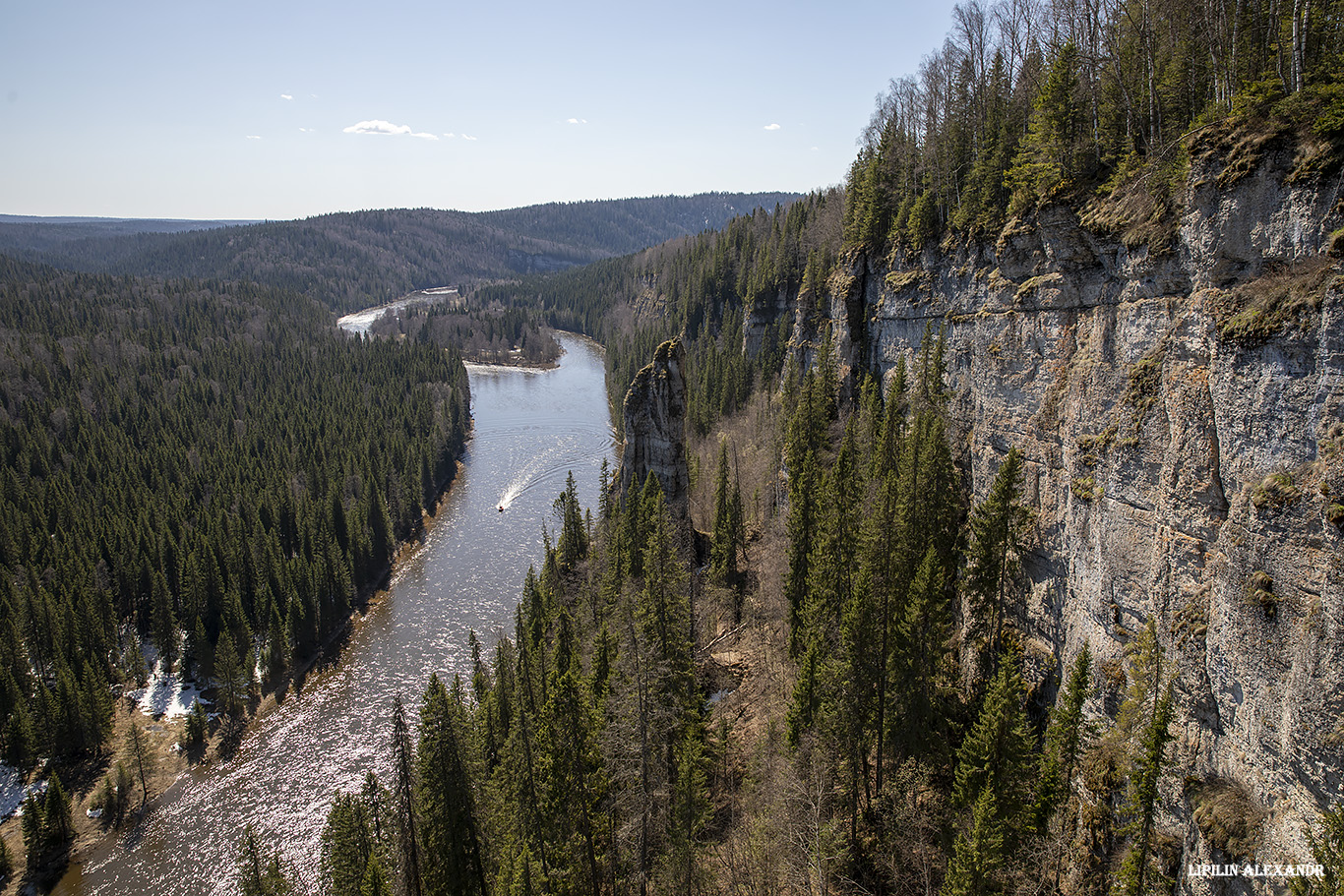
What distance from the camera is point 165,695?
5466 cm

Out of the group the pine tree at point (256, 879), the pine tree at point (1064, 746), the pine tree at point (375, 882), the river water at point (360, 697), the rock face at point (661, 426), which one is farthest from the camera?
the rock face at point (661, 426)

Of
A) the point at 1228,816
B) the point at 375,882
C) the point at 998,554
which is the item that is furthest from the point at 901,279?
the point at 375,882

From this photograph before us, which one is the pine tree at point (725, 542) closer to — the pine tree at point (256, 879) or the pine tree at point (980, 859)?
the pine tree at point (980, 859)

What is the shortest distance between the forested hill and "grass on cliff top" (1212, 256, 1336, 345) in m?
58.7

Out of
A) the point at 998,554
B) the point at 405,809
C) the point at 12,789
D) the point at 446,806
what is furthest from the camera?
the point at 12,789

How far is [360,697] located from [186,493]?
47.8 m

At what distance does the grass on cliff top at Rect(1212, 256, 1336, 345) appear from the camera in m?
15.1

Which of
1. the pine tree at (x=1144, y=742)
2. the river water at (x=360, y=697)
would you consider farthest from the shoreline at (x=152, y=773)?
the pine tree at (x=1144, y=742)

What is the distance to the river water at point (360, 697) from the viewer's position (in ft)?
128

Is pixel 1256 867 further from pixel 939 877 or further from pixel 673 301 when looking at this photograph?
pixel 673 301

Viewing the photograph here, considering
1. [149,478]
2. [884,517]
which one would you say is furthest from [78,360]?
[884,517]

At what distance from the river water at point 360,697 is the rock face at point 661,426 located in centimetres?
1927

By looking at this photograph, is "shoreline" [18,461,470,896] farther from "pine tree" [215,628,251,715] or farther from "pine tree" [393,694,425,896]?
"pine tree" [393,694,425,896]

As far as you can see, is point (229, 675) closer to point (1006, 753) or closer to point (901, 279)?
point (1006, 753)
